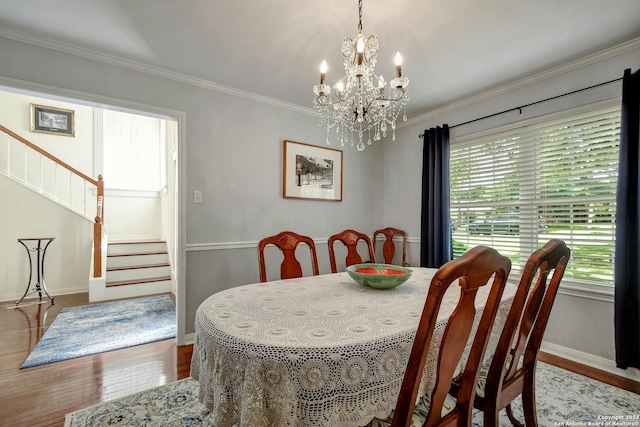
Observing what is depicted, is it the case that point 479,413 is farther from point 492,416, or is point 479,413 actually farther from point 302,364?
point 302,364

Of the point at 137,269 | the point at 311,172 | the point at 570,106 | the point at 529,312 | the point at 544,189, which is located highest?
the point at 570,106

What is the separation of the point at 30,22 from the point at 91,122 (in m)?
3.74

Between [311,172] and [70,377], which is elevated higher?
[311,172]

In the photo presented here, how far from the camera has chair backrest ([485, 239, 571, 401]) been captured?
98 centimetres

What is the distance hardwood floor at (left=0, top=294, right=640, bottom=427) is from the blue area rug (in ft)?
0.33

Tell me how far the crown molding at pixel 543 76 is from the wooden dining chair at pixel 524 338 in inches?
80.8

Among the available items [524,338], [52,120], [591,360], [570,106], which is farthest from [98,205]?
[591,360]

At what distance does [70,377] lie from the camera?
2066 mm

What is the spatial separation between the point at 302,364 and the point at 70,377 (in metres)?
2.24

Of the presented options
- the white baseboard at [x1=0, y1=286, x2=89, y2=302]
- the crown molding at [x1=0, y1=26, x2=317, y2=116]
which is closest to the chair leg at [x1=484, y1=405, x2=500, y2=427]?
the crown molding at [x1=0, y1=26, x2=317, y2=116]

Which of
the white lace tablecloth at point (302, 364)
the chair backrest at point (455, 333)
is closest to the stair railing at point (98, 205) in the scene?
the white lace tablecloth at point (302, 364)

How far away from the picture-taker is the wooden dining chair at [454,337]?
27.6 inches

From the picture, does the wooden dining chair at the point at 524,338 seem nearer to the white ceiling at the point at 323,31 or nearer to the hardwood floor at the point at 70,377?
the white ceiling at the point at 323,31

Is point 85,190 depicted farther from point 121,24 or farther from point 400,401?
point 400,401
